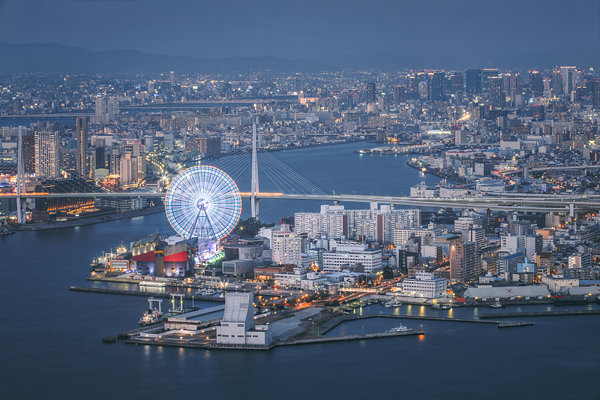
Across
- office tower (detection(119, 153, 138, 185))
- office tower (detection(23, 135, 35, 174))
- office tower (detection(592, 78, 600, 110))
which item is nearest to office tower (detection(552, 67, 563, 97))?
office tower (detection(592, 78, 600, 110))

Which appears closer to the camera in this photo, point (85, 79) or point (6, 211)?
point (6, 211)

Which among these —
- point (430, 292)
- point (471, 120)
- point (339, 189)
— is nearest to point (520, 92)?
point (471, 120)

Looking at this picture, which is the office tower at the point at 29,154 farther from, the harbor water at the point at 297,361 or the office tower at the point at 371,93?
the office tower at the point at 371,93

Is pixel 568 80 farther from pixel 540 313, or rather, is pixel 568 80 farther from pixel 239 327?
pixel 239 327

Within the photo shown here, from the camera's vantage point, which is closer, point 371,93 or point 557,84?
point 557,84

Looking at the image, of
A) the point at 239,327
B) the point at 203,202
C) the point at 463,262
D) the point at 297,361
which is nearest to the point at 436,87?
the point at 203,202

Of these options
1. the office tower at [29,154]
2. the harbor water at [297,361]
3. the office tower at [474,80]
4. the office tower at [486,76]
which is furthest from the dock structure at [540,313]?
the office tower at [474,80]

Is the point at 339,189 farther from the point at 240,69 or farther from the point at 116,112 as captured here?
the point at 240,69
